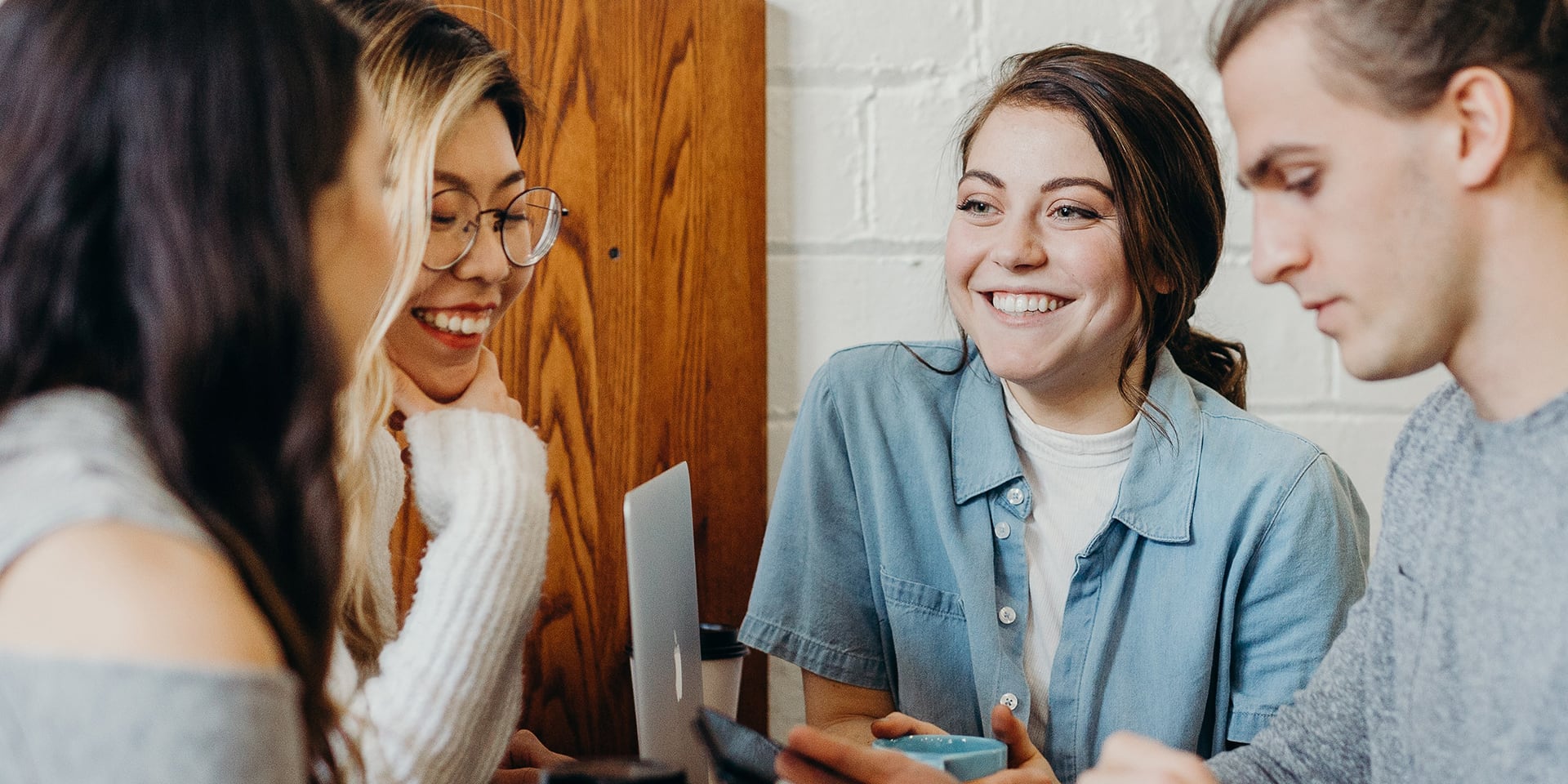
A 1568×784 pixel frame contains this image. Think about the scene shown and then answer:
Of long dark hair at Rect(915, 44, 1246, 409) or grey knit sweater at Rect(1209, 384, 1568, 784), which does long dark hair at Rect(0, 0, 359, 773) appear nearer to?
grey knit sweater at Rect(1209, 384, 1568, 784)

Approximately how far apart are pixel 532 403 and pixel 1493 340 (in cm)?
98

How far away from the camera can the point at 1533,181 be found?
0.68m

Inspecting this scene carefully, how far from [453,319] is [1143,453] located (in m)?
0.68

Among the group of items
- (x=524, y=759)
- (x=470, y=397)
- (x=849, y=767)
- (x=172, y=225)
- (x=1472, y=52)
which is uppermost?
(x=1472, y=52)

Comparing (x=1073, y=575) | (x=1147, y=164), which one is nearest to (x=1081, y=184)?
(x=1147, y=164)

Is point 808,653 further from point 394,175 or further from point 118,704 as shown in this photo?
point 118,704

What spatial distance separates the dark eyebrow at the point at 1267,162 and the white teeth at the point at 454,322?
0.64 meters

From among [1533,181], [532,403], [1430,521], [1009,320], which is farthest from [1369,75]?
[532,403]

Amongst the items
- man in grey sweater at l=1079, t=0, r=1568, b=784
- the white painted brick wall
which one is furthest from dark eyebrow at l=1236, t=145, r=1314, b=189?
the white painted brick wall

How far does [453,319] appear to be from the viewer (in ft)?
3.48

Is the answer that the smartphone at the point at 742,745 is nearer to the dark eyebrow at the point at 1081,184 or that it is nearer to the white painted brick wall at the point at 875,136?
the dark eyebrow at the point at 1081,184

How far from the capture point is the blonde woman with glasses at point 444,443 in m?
0.89

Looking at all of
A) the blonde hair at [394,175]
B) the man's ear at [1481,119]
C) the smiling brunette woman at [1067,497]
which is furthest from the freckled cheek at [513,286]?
the man's ear at [1481,119]

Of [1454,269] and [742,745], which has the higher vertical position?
[1454,269]
